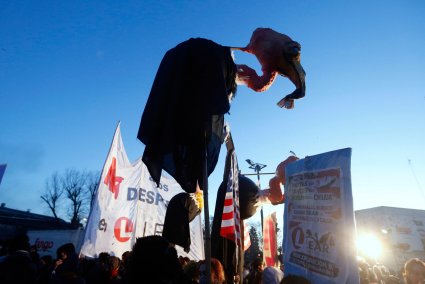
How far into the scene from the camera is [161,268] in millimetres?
1915

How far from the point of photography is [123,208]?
7594 millimetres

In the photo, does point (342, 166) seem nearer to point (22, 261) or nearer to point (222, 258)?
point (222, 258)

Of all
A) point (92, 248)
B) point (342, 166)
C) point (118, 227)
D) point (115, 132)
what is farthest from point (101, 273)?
point (342, 166)

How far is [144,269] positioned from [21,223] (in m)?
44.0

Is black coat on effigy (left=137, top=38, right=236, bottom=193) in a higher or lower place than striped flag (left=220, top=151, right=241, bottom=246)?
higher

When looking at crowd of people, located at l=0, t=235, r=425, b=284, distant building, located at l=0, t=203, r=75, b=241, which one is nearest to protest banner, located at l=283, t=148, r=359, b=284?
crowd of people, located at l=0, t=235, r=425, b=284

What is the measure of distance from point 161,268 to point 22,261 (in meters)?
3.08

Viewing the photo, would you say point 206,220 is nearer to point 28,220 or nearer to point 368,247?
point 368,247

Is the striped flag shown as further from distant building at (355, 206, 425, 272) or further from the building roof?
the building roof

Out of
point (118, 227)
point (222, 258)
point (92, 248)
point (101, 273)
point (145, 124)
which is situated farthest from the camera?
point (118, 227)

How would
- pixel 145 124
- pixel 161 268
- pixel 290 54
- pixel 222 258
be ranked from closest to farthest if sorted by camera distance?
pixel 161 268
pixel 145 124
pixel 290 54
pixel 222 258

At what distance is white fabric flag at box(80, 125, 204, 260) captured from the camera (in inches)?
257

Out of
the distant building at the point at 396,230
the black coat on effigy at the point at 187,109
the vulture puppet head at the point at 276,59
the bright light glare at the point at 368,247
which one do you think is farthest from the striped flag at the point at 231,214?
the distant building at the point at 396,230

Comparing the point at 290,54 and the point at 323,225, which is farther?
the point at 290,54
